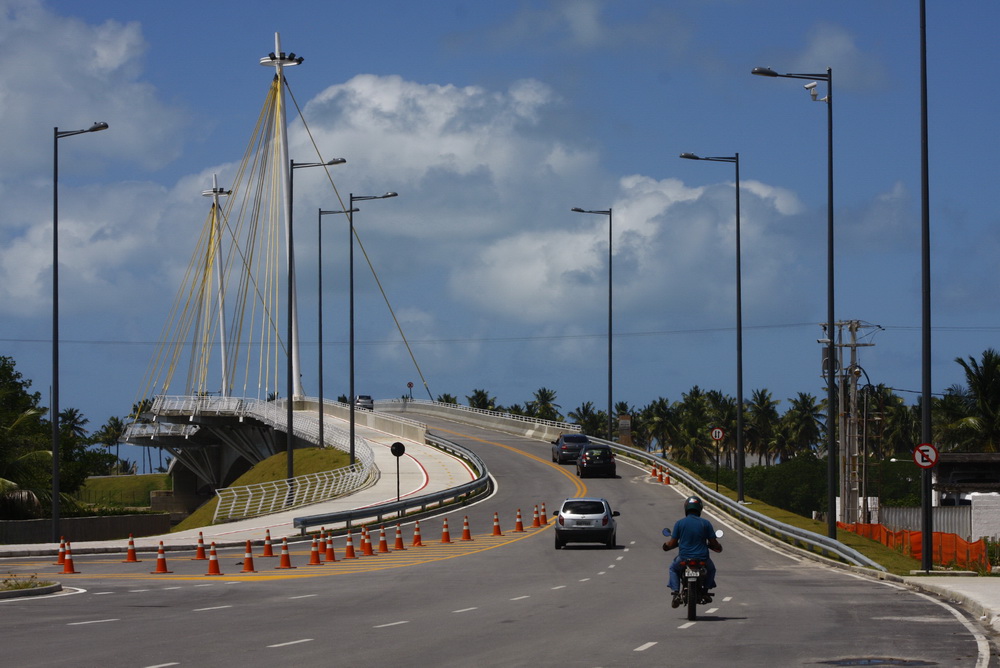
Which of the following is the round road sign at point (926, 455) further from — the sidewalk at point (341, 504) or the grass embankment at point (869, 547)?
the sidewalk at point (341, 504)

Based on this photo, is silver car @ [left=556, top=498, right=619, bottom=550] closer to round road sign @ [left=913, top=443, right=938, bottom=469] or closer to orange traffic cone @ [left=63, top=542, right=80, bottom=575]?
round road sign @ [left=913, top=443, right=938, bottom=469]

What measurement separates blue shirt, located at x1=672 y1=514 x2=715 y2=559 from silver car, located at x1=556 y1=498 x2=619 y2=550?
17344 millimetres

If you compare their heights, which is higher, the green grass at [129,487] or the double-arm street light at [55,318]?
the double-arm street light at [55,318]

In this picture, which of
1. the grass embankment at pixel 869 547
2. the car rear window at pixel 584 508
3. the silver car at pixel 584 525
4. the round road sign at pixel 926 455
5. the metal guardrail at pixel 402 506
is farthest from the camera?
the metal guardrail at pixel 402 506

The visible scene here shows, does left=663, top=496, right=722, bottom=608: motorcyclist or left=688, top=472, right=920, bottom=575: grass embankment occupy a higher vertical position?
left=663, top=496, right=722, bottom=608: motorcyclist

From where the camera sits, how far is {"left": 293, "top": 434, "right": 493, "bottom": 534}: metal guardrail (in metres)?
37.7

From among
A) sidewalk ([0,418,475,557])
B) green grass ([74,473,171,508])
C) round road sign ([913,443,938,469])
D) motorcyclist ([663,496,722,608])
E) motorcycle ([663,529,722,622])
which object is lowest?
green grass ([74,473,171,508])

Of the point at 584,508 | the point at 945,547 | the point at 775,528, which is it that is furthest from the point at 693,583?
the point at 775,528

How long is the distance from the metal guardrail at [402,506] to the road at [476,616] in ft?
16.3

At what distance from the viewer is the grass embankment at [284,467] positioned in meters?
69.2

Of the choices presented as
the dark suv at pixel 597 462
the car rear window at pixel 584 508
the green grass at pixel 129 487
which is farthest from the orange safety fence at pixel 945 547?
the green grass at pixel 129 487

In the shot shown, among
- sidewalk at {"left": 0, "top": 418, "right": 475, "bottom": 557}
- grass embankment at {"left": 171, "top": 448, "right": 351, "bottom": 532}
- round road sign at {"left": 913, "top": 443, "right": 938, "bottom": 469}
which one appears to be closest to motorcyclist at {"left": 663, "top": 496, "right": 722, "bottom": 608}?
round road sign at {"left": 913, "top": 443, "right": 938, "bottom": 469}

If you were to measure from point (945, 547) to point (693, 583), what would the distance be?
61.6 feet

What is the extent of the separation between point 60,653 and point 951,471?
51.0m
